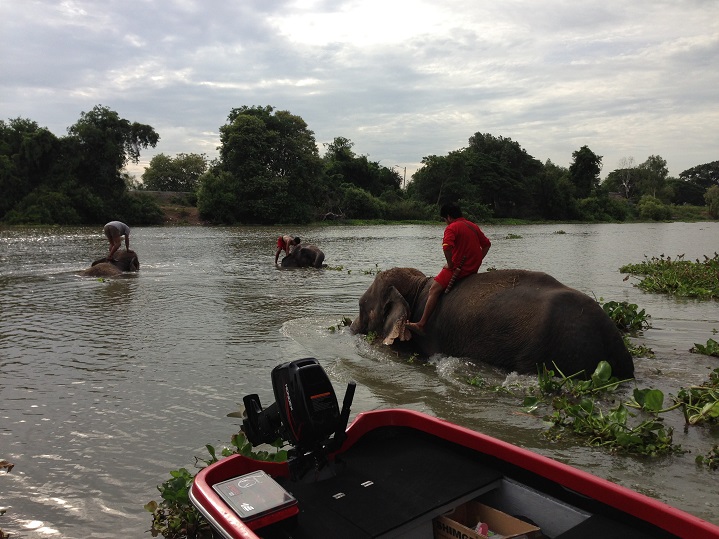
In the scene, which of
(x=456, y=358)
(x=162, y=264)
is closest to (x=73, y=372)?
(x=456, y=358)

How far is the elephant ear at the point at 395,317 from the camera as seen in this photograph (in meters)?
7.40

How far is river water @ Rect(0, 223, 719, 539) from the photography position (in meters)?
3.99

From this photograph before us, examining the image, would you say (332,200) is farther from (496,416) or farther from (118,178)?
(496,416)

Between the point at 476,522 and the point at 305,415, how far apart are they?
1.09m

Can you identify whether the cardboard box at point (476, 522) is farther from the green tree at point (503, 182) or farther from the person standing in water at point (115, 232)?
the green tree at point (503, 182)

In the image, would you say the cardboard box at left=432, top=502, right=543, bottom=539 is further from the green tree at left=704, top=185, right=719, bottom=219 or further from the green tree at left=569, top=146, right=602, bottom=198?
the green tree at left=704, top=185, right=719, bottom=219

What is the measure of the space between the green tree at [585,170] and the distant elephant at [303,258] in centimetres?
8169

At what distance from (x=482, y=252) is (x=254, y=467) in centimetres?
471

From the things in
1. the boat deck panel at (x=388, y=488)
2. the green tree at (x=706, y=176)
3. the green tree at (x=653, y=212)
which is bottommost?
the boat deck panel at (x=388, y=488)

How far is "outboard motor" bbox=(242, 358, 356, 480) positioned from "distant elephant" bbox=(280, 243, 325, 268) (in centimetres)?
1503

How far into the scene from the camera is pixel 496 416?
531 centimetres

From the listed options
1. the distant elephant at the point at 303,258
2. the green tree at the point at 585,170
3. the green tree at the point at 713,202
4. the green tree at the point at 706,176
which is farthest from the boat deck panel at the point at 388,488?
the green tree at the point at 706,176

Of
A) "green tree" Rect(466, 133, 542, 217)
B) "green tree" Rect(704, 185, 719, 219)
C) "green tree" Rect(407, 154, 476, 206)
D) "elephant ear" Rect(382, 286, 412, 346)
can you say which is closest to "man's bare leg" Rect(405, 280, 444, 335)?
→ "elephant ear" Rect(382, 286, 412, 346)

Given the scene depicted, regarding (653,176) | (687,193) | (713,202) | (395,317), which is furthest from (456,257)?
(687,193)
